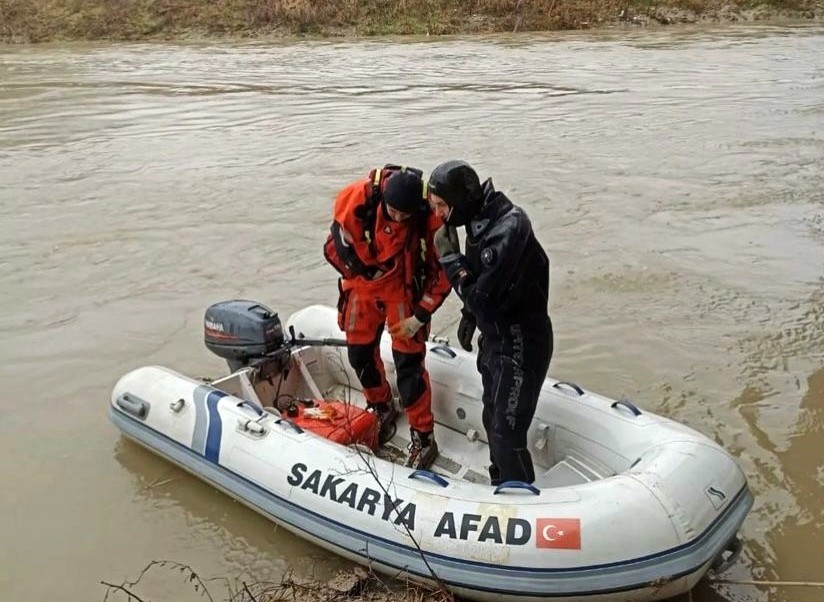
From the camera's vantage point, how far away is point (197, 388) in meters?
4.23

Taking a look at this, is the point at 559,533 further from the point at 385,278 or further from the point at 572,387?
the point at 385,278

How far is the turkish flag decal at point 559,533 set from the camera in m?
3.03

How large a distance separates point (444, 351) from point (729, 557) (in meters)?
1.67

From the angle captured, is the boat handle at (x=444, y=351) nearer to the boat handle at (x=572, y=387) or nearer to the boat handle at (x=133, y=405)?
the boat handle at (x=572, y=387)

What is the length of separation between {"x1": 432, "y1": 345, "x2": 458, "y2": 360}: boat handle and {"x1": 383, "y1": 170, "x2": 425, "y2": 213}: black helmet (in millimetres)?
1025

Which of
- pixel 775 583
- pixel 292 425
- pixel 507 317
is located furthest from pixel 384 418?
pixel 775 583

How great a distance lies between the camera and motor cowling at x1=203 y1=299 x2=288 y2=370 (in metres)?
4.37

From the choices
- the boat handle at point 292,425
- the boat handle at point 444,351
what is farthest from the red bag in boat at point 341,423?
the boat handle at point 444,351

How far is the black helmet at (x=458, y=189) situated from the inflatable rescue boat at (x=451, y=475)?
3.47 ft

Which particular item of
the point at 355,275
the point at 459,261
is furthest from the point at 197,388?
the point at 459,261

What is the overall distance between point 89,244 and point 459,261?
5.14 m

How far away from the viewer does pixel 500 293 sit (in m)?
3.31

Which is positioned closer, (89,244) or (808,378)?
(808,378)

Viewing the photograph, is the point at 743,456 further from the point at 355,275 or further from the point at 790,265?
the point at 790,265
